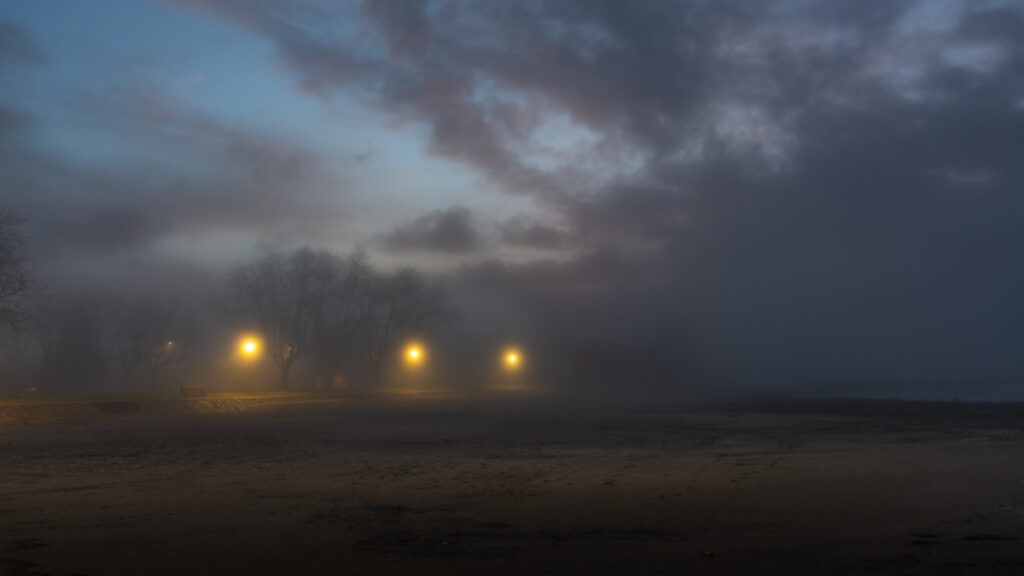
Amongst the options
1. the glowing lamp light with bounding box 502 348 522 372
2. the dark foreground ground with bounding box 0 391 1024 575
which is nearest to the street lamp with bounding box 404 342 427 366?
the glowing lamp light with bounding box 502 348 522 372

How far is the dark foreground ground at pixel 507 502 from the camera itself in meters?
8.91

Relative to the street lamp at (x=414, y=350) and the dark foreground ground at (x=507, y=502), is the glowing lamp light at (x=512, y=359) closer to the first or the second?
the street lamp at (x=414, y=350)

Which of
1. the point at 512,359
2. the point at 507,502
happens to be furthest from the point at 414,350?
the point at 507,502

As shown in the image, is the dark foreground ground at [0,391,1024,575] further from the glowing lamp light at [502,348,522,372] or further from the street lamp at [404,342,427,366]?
the glowing lamp light at [502,348,522,372]

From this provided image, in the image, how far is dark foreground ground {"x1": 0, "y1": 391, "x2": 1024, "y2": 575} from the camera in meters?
8.91

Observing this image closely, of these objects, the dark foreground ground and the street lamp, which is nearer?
the dark foreground ground

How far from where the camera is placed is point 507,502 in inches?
506

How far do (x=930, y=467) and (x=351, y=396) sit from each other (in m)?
43.6

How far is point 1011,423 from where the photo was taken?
31656 millimetres

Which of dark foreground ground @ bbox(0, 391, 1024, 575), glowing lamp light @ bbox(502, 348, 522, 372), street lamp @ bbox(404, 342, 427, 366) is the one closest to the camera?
dark foreground ground @ bbox(0, 391, 1024, 575)

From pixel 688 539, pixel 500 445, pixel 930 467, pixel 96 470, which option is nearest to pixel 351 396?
pixel 500 445

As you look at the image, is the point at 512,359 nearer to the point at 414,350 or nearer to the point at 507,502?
the point at 414,350

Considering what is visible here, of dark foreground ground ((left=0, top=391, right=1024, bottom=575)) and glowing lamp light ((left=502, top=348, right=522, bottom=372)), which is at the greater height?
glowing lamp light ((left=502, top=348, right=522, bottom=372))

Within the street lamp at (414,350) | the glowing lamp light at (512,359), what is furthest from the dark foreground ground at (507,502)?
the glowing lamp light at (512,359)
